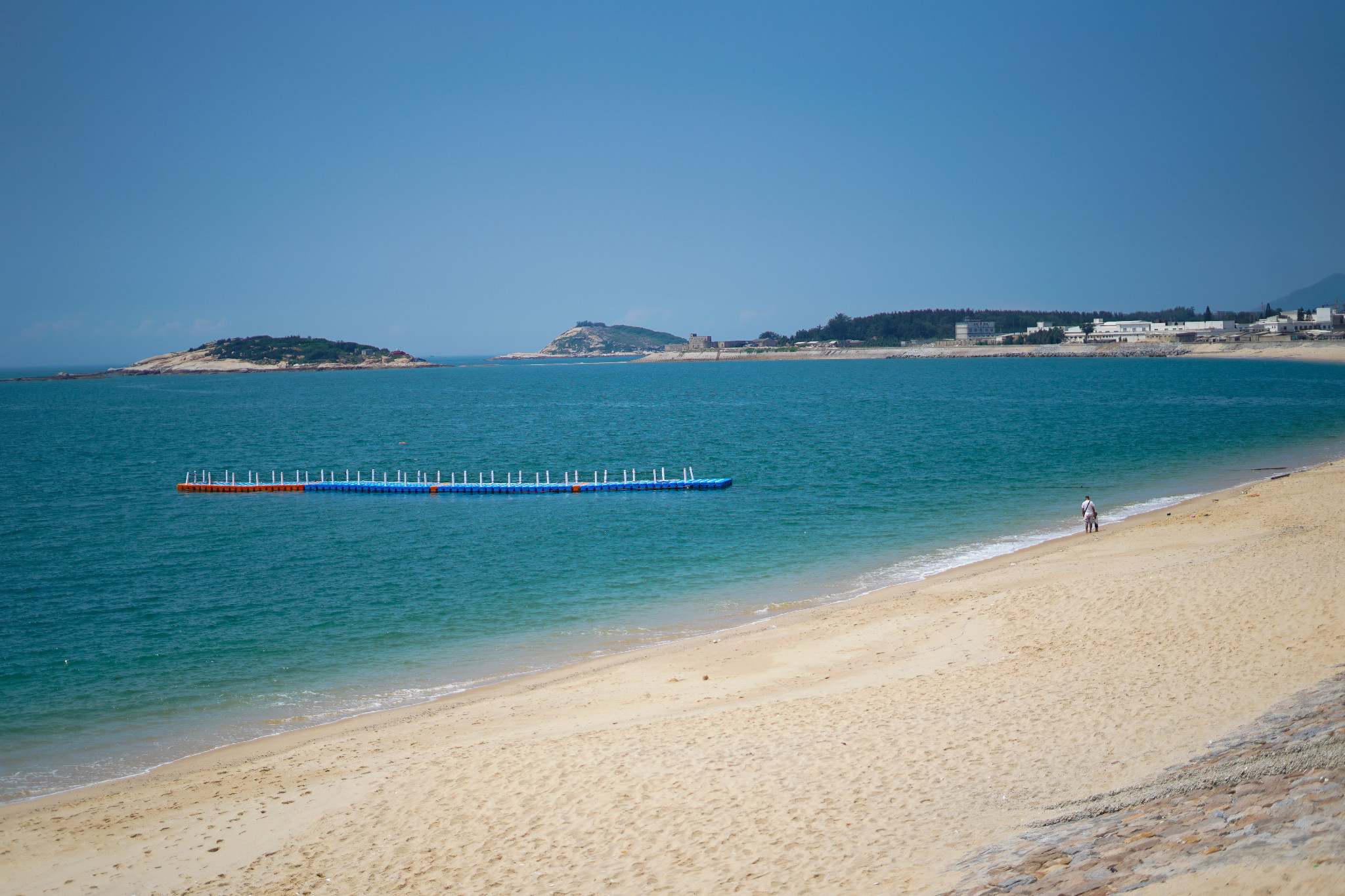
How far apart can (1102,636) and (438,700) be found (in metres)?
13.6

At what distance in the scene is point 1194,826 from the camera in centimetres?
824

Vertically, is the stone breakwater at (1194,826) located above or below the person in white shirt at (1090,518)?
above

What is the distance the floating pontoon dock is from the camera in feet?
158

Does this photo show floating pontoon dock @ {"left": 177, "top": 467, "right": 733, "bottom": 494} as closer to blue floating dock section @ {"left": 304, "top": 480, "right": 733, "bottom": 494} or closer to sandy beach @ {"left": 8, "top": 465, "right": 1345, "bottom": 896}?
blue floating dock section @ {"left": 304, "top": 480, "right": 733, "bottom": 494}

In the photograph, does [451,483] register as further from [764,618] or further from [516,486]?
[764,618]

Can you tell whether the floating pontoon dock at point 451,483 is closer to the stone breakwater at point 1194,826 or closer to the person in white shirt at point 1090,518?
the person in white shirt at point 1090,518

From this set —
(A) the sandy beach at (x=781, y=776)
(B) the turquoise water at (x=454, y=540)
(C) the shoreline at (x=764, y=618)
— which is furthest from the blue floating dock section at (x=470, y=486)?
(A) the sandy beach at (x=781, y=776)

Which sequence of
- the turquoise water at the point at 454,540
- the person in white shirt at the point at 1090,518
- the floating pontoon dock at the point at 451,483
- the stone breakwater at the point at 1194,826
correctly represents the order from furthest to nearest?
the floating pontoon dock at the point at 451,483
the person in white shirt at the point at 1090,518
the turquoise water at the point at 454,540
the stone breakwater at the point at 1194,826

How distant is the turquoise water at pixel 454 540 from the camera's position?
63.8 feet

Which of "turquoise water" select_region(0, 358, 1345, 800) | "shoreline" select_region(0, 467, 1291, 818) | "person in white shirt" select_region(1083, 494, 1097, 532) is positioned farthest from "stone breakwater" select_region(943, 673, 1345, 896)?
"person in white shirt" select_region(1083, 494, 1097, 532)

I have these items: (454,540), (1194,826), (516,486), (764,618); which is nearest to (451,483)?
(516,486)

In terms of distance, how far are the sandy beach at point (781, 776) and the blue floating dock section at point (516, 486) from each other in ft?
89.9

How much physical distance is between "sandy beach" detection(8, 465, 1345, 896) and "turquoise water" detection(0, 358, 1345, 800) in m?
3.36

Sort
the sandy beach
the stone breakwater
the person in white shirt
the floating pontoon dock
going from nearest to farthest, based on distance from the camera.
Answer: the stone breakwater < the sandy beach < the person in white shirt < the floating pontoon dock
